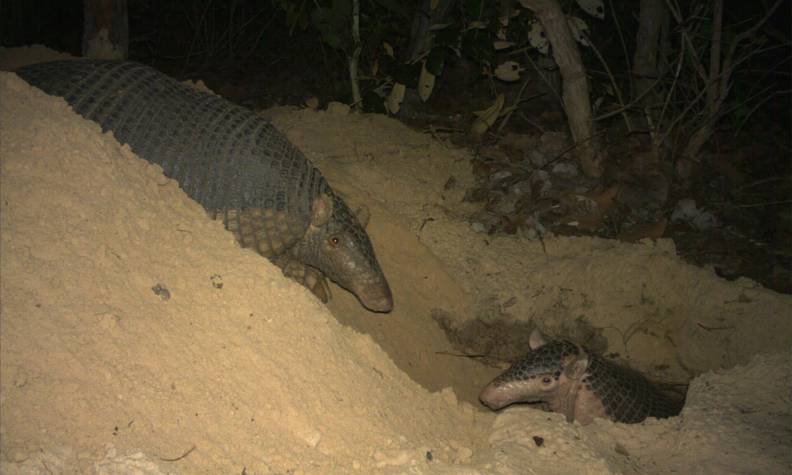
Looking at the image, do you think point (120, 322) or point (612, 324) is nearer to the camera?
point (120, 322)

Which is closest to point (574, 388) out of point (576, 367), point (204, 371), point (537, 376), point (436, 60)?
point (576, 367)

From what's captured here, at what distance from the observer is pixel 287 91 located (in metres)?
8.85

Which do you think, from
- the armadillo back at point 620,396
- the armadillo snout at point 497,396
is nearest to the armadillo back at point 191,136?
the armadillo snout at point 497,396

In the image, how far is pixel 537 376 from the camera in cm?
438

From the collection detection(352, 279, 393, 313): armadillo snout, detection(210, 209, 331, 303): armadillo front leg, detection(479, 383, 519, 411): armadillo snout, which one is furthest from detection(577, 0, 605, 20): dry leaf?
detection(479, 383, 519, 411): armadillo snout

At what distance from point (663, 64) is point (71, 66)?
20.3 ft

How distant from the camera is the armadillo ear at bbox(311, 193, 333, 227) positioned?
4438 mm

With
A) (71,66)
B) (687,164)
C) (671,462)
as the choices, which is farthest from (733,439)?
(71,66)

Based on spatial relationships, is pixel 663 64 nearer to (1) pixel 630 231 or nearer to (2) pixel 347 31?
(1) pixel 630 231

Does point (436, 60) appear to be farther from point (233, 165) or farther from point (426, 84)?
point (233, 165)

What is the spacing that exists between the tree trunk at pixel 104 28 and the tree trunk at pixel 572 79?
414cm

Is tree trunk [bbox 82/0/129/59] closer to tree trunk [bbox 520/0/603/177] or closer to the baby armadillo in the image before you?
tree trunk [bbox 520/0/603/177]

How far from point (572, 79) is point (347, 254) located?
3.31 metres

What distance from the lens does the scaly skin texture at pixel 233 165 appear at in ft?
13.5
